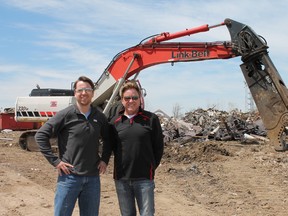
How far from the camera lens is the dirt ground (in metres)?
7.01

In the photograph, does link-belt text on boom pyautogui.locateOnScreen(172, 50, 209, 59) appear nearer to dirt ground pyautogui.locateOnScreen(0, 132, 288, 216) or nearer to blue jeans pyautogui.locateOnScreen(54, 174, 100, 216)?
dirt ground pyautogui.locateOnScreen(0, 132, 288, 216)

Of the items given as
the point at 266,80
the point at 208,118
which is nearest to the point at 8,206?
the point at 266,80

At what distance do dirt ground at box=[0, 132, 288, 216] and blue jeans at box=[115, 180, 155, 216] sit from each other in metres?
2.57

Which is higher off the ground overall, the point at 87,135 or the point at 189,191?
the point at 87,135

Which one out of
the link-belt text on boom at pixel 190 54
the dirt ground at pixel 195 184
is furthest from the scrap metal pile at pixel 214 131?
the link-belt text on boom at pixel 190 54

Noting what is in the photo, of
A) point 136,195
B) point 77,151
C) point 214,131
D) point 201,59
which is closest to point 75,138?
point 77,151

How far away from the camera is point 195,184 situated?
9.07 meters

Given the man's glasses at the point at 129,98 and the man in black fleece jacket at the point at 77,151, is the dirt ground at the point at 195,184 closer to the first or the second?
the man in black fleece jacket at the point at 77,151

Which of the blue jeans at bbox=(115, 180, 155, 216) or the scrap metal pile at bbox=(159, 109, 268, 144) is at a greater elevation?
the scrap metal pile at bbox=(159, 109, 268, 144)

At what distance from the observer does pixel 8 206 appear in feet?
22.7

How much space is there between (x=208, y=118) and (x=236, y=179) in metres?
13.2

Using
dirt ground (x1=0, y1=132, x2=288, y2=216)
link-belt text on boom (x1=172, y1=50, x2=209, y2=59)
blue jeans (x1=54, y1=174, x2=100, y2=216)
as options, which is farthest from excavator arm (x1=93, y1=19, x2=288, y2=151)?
blue jeans (x1=54, y1=174, x2=100, y2=216)

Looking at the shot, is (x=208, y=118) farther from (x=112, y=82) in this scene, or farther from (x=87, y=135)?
(x=87, y=135)

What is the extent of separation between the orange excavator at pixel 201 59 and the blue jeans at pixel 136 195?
5.66 metres
